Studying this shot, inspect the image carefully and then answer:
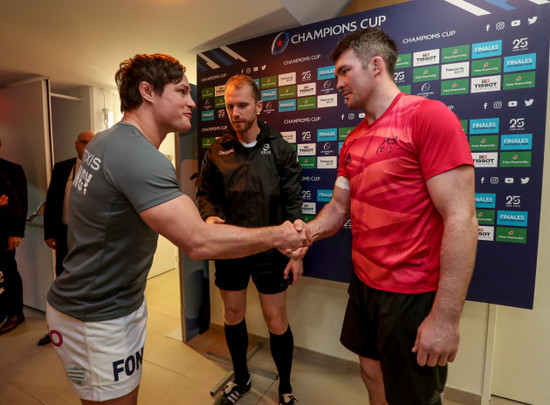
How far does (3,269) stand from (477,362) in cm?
376

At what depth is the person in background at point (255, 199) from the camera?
68.5 inches

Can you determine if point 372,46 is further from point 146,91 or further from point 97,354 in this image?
point 97,354

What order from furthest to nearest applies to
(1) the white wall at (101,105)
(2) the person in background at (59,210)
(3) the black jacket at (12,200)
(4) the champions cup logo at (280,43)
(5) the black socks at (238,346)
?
(1) the white wall at (101,105) < (3) the black jacket at (12,200) < (2) the person in background at (59,210) < (4) the champions cup logo at (280,43) < (5) the black socks at (238,346)

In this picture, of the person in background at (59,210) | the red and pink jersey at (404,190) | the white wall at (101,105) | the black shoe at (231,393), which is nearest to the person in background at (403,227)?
the red and pink jersey at (404,190)

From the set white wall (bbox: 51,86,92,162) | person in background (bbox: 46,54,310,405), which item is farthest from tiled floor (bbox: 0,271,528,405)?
white wall (bbox: 51,86,92,162)

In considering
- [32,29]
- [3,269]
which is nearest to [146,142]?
[32,29]

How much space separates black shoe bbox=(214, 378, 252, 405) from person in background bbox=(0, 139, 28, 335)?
2201 mm

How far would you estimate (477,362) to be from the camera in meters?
1.79

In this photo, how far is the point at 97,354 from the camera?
3.38 feet

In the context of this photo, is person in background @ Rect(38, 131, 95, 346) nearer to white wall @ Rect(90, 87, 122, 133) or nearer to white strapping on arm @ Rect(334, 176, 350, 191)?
white wall @ Rect(90, 87, 122, 133)

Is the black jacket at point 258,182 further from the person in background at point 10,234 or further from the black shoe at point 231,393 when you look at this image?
the person in background at point 10,234

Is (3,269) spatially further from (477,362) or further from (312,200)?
(477,362)

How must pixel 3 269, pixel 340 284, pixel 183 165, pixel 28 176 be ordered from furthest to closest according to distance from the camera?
pixel 28 176, pixel 3 269, pixel 183 165, pixel 340 284

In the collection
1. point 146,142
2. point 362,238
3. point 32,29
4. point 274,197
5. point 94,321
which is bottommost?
point 94,321
